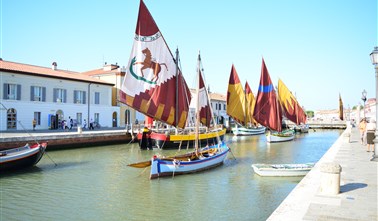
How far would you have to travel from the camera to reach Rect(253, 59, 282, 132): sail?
121ft

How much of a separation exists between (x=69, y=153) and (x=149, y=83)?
851 cm

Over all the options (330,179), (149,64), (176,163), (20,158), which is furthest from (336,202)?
(149,64)

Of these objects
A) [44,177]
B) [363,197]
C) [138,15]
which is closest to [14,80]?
[138,15]

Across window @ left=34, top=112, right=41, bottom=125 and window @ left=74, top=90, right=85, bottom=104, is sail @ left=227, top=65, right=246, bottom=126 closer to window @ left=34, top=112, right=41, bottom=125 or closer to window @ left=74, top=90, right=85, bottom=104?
window @ left=74, top=90, right=85, bottom=104

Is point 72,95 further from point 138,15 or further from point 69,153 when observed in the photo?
point 138,15

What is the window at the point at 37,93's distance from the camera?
107 feet

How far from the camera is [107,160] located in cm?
2072

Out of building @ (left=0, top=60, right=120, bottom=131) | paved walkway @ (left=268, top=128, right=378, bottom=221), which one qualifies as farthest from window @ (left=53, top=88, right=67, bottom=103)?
paved walkway @ (left=268, top=128, right=378, bottom=221)

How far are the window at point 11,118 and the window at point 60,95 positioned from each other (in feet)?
15.4

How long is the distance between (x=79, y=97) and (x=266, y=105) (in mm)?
22603

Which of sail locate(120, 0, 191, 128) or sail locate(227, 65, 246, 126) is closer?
sail locate(120, 0, 191, 128)

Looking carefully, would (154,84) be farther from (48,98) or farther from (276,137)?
(276,137)

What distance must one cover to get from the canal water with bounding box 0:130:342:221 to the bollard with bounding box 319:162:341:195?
2232 millimetres

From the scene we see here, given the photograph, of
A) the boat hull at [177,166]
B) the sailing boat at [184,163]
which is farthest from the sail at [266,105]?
the boat hull at [177,166]
